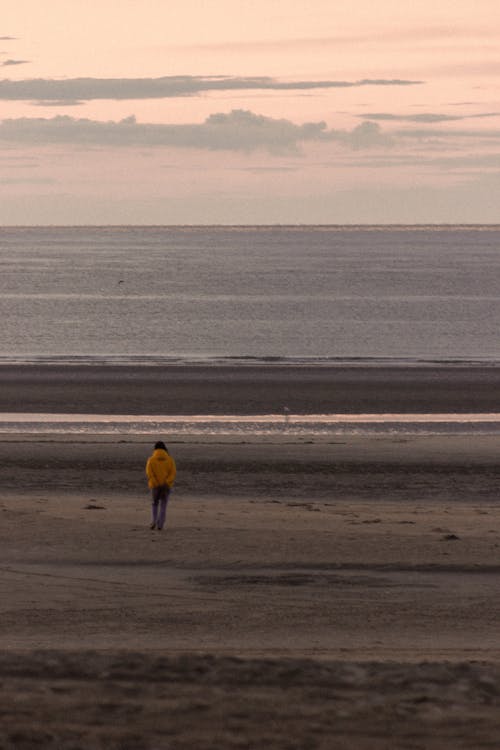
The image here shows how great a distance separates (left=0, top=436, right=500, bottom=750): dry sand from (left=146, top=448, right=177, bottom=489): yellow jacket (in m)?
0.85

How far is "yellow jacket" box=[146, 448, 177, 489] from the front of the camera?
18.2 meters

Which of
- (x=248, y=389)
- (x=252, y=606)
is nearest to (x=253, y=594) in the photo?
(x=252, y=606)

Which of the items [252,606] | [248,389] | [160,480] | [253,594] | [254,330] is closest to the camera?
[252,606]

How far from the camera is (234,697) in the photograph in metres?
9.83

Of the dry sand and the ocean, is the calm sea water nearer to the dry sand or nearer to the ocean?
the ocean

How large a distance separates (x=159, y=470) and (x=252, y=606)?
4.54m

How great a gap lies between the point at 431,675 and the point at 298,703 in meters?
1.57

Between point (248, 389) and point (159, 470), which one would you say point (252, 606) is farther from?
point (248, 389)

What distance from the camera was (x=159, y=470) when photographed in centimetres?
1823

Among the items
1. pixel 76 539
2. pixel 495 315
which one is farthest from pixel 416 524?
pixel 495 315

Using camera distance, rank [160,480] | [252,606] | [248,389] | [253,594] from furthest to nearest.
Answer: [248,389], [160,480], [253,594], [252,606]

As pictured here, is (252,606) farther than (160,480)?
No

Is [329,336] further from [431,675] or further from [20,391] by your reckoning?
[431,675]

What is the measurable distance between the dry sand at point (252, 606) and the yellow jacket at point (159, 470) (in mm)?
848
